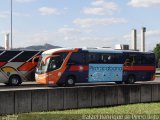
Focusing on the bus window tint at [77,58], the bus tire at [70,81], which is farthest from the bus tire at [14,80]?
the bus window tint at [77,58]

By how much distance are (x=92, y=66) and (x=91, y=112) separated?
1400cm

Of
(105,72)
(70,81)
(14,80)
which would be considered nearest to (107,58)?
(105,72)

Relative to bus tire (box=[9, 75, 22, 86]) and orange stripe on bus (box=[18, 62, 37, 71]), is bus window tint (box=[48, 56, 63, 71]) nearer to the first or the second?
orange stripe on bus (box=[18, 62, 37, 71])

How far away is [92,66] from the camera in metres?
30.0

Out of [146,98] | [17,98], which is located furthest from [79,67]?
[17,98]

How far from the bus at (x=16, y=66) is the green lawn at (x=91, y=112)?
43.8 ft

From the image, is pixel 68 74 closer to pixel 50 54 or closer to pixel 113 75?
pixel 50 54

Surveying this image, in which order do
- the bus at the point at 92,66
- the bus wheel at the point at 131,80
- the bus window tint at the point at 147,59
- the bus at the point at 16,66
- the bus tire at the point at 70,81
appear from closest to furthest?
the bus at the point at 92,66
the bus tire at the point at 70,81
the bus at the point at 16,66
the bus wheel at the point at 131,80
the bus window tint at the point at 147,59

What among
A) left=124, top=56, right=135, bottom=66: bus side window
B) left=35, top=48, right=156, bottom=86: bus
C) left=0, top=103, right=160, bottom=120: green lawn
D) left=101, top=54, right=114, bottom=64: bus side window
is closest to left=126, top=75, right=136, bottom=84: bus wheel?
left=35, top=48, right=156, bottom=86: bus

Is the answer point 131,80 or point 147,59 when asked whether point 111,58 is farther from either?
point 147,59

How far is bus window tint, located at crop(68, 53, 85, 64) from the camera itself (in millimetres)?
28480

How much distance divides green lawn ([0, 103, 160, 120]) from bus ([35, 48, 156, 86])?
394 inches

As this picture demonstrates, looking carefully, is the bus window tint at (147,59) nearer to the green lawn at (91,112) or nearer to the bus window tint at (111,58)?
the bus window tint at (111,58)

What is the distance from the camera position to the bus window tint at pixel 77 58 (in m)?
28.5
